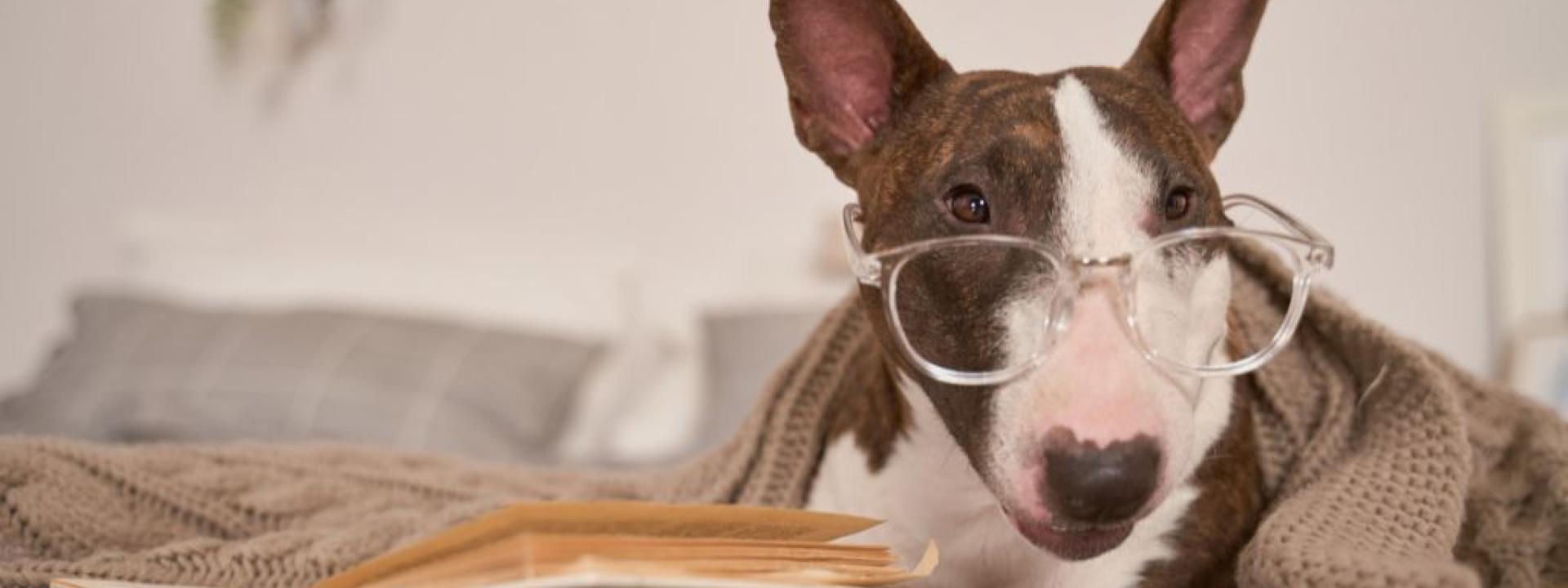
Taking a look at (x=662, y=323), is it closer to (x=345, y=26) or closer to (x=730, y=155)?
(x=730, y=155)

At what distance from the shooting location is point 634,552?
636 mm

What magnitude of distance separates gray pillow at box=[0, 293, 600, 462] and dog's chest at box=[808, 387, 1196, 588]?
1559mm

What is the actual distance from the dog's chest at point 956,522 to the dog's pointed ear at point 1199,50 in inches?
13.7

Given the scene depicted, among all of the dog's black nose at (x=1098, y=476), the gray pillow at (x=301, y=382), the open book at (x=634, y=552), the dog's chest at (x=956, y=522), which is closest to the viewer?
the open book at (x=634, y=552)

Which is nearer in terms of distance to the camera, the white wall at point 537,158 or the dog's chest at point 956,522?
the dog's chest at point 956,522

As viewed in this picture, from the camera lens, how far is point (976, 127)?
100 cm

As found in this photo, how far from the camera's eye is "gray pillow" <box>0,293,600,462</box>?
Result: 2543 mm

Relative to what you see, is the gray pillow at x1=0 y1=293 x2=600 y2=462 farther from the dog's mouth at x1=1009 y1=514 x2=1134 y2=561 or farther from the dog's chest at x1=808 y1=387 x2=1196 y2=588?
the dog's mouth at x1=1009 y1=514 x2=1134 y2=561

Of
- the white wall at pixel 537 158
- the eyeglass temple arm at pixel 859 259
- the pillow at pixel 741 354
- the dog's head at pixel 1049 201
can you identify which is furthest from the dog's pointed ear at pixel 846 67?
the pillow at pixel 741 354

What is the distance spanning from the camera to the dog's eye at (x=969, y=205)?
95 centimetres

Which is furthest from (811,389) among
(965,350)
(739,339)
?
(739,339)

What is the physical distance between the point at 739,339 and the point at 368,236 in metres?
Answer: 1.33

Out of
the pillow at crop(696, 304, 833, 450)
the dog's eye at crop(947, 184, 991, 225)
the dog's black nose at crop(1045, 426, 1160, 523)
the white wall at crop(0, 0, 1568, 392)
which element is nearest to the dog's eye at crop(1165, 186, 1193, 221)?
the dog's eye at crop(947, 184, 991, 225)

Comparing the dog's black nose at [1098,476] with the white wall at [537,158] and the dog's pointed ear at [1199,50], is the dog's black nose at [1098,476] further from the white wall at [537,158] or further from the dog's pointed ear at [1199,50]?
the white wall at [537,158]
